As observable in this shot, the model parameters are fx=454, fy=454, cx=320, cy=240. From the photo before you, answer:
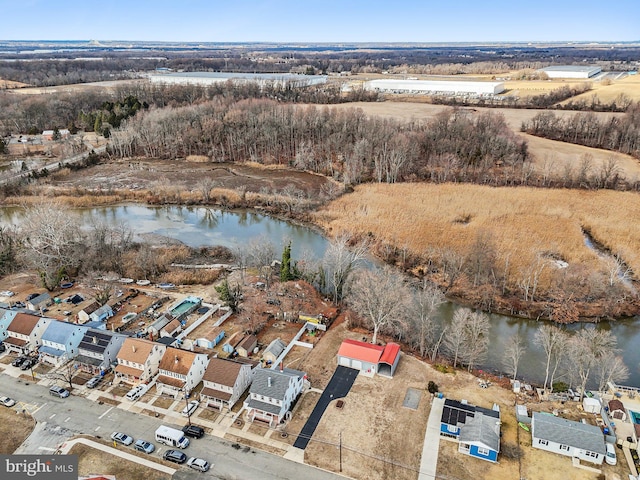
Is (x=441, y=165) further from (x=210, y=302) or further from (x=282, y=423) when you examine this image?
(x=282, y=423)

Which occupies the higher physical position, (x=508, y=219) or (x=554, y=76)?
(x=554, y=76)

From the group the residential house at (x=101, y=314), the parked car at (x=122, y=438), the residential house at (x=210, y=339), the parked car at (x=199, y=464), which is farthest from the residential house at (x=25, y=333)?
the parked car at (x=199, y=464)

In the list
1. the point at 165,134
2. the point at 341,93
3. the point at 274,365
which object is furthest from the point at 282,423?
the point at 341,93

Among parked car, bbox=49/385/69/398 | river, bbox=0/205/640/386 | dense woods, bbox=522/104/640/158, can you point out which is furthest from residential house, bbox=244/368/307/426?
dense woods, bbox=522/104/640/158

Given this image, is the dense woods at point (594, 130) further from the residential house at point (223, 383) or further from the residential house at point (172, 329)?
the residential house at point (172, 329)

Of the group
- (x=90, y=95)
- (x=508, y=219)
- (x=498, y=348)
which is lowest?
(x=498, y=348)

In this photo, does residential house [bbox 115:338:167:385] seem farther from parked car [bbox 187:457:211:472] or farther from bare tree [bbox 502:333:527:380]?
bare tree [bbox 502:333:527:380]
